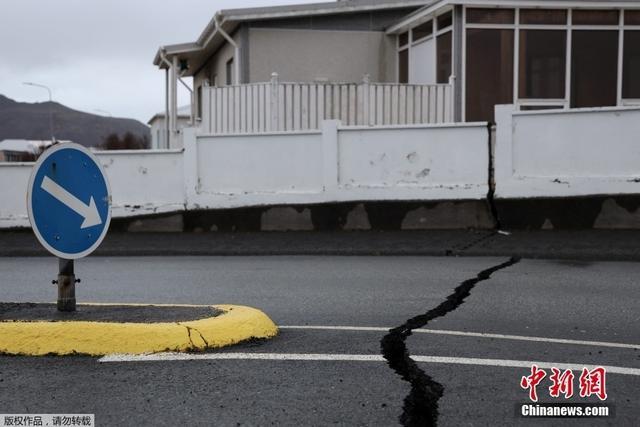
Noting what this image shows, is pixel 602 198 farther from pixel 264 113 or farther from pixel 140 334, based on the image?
pixel 140 334

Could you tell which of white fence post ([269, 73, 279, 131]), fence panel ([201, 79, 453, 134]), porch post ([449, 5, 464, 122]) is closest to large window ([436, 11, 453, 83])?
porch post ([449, 5, 464, 122])

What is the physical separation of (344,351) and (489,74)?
45.4 ft

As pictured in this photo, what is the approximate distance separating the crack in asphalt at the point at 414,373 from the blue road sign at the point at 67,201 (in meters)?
2.21

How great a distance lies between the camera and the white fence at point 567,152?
13.0m

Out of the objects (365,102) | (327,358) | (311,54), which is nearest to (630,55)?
(365,102)

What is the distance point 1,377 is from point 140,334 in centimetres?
88

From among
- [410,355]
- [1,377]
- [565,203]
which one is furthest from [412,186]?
[1,377]

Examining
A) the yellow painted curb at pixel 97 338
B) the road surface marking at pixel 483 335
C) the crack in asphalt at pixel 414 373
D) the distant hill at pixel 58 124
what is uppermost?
the distant hill at pixel 58 124

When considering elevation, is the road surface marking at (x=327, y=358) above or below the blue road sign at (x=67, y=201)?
below

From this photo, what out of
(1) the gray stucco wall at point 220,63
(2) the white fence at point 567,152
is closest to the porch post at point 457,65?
(2) the white fence at point 567,152

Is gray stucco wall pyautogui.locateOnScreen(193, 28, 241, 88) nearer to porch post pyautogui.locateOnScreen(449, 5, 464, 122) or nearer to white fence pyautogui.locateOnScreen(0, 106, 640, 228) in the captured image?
porch post pyautogui.locateOnScreen(449, 5, 464, 122)

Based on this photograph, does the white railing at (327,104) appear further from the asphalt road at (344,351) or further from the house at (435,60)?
the asphalt road at (344,351)

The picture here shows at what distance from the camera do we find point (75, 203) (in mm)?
5422

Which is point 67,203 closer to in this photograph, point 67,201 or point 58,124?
point 67,201
